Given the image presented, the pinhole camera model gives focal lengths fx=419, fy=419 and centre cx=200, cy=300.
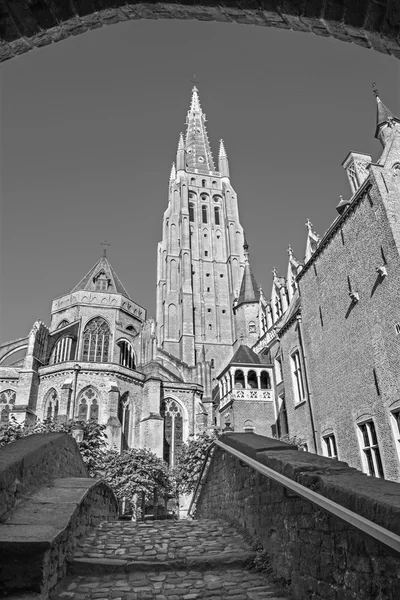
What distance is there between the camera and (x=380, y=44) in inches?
130

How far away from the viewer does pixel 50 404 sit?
101 ft

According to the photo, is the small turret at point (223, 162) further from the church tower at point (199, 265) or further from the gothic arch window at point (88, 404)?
the gothic arch window at point (88, 404)

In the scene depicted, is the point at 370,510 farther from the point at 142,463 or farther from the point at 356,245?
the point at 142,463

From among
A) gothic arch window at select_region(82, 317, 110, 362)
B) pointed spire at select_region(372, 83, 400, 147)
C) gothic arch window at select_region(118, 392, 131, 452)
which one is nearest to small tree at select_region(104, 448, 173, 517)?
gothic arch window at select_region(118, 392, 131, 452)

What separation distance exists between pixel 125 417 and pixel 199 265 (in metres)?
31.1

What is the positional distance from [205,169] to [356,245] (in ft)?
196

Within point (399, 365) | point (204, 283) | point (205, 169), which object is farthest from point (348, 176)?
point (205, 169)

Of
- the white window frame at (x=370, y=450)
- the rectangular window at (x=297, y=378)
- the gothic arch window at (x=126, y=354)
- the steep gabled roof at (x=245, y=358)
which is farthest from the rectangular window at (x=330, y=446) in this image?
the gothic arch window at (x=126, y=354)

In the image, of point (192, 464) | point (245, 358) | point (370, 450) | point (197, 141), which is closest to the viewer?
point (370, 450)

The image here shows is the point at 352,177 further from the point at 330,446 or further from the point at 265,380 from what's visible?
the point at 265,380

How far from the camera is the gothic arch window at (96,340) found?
3525 centimetres

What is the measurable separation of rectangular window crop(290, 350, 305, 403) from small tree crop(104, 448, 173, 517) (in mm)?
8329

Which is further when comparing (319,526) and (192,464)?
(192,464)

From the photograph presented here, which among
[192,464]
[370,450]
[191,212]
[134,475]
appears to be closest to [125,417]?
[134,475]
